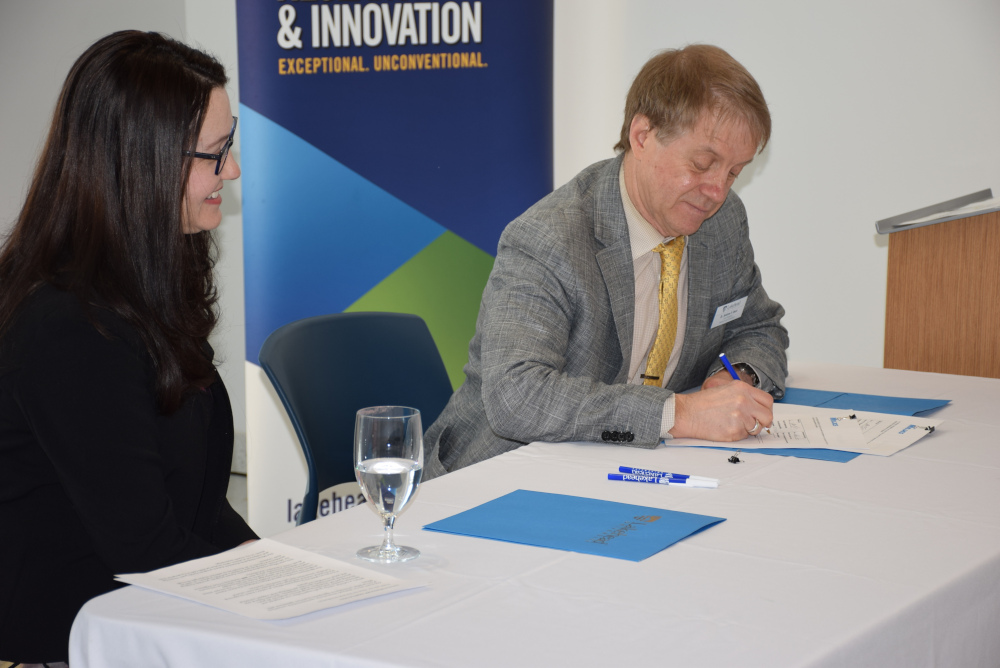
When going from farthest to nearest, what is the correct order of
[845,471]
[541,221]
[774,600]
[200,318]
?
1. [541,221]
2. [200,318]
3. [845,471]
4. [774,600]

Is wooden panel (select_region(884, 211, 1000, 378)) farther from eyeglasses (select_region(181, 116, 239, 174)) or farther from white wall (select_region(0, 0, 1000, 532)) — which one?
eyeglasses (select_region(181, 116, 239, 174))

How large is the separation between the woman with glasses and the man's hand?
2.63ft

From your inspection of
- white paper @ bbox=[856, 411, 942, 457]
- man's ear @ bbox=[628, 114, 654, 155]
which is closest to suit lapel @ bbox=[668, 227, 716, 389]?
man's ear @ bbox=[628, 114, 654, 155]

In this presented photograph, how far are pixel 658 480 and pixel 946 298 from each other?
148 cm

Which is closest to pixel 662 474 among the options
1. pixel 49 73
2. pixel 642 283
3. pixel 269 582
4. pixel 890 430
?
pixel 890 430

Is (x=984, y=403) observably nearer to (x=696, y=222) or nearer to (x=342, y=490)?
(x=696, y=222)

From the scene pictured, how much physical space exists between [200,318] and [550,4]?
2302mm

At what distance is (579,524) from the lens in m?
1.18

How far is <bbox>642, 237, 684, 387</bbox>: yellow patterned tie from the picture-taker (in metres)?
2.06

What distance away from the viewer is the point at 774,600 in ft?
3.09

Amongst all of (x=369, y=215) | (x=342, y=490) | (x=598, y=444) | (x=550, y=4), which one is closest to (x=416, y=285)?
(x=369, y=215)

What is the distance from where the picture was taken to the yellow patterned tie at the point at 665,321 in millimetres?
2061

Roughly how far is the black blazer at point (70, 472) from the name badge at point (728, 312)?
1.27 meters

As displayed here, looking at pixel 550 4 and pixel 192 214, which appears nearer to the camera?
pixel 192 214
